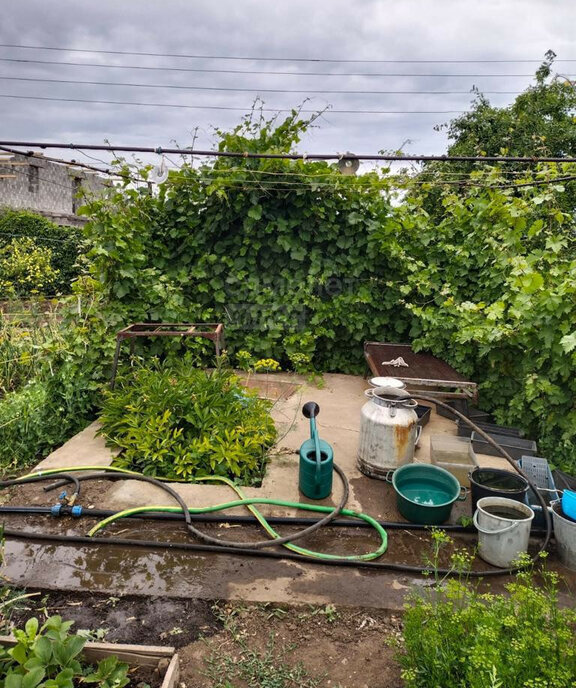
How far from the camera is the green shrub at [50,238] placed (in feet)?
41.2

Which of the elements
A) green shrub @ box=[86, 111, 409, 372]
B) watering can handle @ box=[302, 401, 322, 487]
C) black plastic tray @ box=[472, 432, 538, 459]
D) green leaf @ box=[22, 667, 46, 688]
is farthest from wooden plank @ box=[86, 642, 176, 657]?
green shrub @ box=[86, 111, 409, 372]

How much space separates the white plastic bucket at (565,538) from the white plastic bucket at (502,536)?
0.63ft

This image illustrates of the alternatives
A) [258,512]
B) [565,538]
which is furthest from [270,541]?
[565,538]

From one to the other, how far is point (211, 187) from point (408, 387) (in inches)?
138

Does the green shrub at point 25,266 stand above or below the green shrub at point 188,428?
above

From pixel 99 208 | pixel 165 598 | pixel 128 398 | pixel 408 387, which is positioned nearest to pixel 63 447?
pixel 128 398

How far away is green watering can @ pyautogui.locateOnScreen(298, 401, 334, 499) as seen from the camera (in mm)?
3270

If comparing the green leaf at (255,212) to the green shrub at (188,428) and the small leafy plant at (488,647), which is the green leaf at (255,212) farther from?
the small leafy plant at (488,647)

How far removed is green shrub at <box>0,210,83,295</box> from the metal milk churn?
443 inches

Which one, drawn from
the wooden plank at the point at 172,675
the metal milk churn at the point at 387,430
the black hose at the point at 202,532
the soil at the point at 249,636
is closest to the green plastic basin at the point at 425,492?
the metal milk churn at the point at 387,430

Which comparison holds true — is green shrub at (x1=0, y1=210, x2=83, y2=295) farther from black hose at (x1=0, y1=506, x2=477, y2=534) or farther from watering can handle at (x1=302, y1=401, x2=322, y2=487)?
watering can handle at (x1=302, y1=401, x2=322, y2=487)

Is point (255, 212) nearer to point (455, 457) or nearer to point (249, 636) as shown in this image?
point (455, 457)

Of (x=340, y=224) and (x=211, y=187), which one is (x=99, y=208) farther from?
(x=340, y=224)

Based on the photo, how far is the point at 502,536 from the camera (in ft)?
9.01
